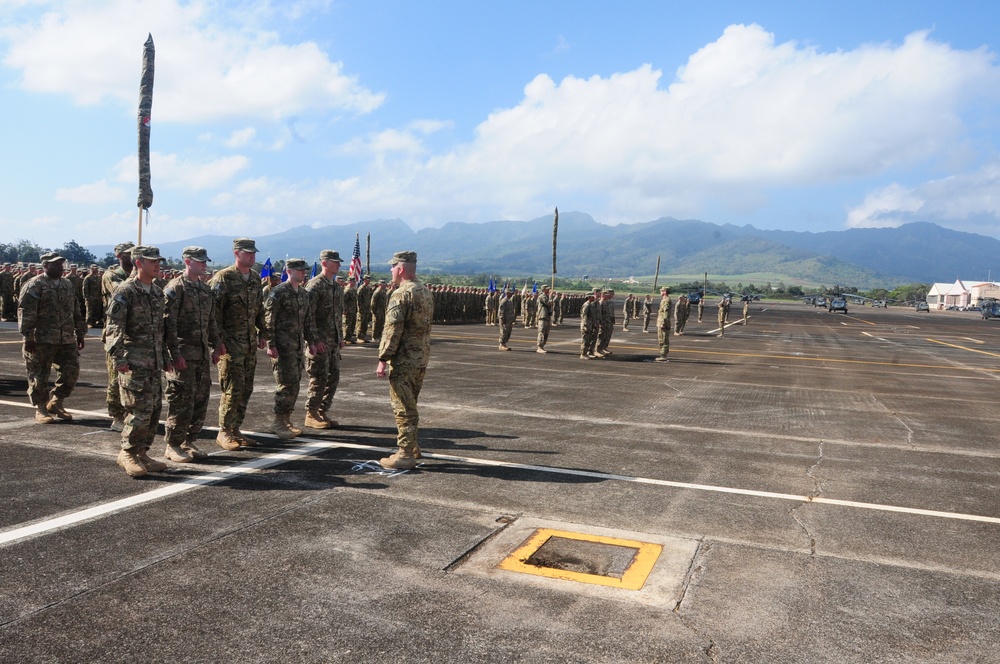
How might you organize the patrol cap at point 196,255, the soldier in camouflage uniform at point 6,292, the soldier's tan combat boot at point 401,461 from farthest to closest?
the soldier in camouflage uniform at point 6,292, the patrol cap at point 196,255, the soldier's tan combat boot at point 401,461

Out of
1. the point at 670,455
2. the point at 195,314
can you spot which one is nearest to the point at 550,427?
the point at 670,455

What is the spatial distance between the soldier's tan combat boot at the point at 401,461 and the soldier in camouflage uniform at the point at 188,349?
6.34 ft

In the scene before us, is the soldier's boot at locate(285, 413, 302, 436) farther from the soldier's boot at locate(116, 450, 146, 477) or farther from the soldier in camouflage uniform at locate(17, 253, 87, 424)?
the soldier in camouflage uniform at locate(17, 253, 87, 424)

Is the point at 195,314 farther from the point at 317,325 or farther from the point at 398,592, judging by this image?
the point at 398,592

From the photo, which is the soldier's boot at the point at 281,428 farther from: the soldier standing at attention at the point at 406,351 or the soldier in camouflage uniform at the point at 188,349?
the soldier standing at attention at the point at 406,351

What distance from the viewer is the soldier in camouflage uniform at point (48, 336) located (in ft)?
28.3

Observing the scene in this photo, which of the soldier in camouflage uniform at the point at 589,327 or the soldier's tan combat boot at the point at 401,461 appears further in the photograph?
the soldier in camouflage uniform at the point at 589,327

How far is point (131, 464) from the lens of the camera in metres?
6.37

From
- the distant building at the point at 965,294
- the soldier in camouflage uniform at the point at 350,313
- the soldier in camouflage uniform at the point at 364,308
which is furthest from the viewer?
the distant building at the point at 965,294

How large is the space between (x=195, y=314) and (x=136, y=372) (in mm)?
966

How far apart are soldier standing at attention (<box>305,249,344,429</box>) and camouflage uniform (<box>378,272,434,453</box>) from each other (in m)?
2.04

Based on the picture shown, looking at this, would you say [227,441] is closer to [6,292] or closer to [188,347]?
[188,347]

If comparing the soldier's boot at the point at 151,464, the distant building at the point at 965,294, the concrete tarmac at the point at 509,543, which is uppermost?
the distant building at the point at 965,294

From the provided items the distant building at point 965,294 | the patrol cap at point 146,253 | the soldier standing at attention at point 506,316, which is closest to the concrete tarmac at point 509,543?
the patrol cap at point 146,253
